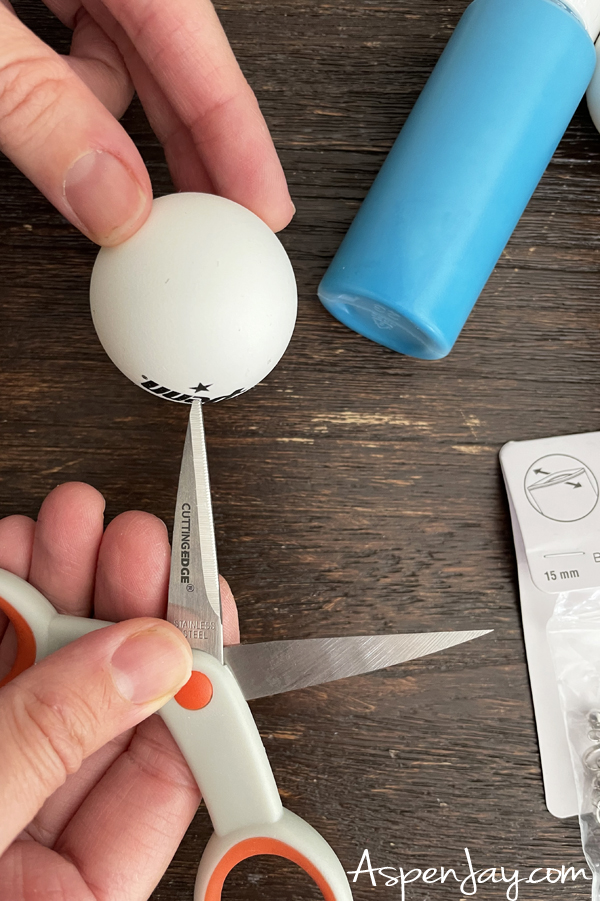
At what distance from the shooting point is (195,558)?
0.63 meters

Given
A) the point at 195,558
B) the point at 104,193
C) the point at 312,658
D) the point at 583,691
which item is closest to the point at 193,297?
the point at 104,193

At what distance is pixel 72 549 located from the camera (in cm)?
68

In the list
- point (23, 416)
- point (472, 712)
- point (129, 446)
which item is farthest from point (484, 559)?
point (23, 416)

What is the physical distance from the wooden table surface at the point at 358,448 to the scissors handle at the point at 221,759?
0.39 ft

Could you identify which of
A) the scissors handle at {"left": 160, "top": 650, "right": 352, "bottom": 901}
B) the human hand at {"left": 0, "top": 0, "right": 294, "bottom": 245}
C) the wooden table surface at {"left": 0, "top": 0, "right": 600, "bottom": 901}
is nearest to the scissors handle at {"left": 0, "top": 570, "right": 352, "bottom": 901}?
the scissors handle at {"left": 160, "top": 650, "right": 352, "bottom": 901}

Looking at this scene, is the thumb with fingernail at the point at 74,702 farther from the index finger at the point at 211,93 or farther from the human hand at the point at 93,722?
the index finger at the point at 211,93

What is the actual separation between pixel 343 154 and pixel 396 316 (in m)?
0.23

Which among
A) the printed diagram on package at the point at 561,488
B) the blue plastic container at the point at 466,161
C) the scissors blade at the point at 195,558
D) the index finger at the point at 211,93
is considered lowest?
the printed diagram on package at the point at 561,488

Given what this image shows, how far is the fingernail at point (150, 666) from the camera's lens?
537 millimetres

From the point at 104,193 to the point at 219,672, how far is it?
41 centimetres

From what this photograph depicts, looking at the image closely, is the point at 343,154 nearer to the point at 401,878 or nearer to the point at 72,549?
the point at 72,549

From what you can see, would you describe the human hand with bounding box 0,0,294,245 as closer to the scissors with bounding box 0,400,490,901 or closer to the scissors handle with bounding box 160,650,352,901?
the scissors with bounding box 0,400,490,901

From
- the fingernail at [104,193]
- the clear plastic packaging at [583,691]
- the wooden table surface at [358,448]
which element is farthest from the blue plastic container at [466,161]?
the clear plastic packaging at [583,691]

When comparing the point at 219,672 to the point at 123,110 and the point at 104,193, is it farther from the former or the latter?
the point at 123,110
